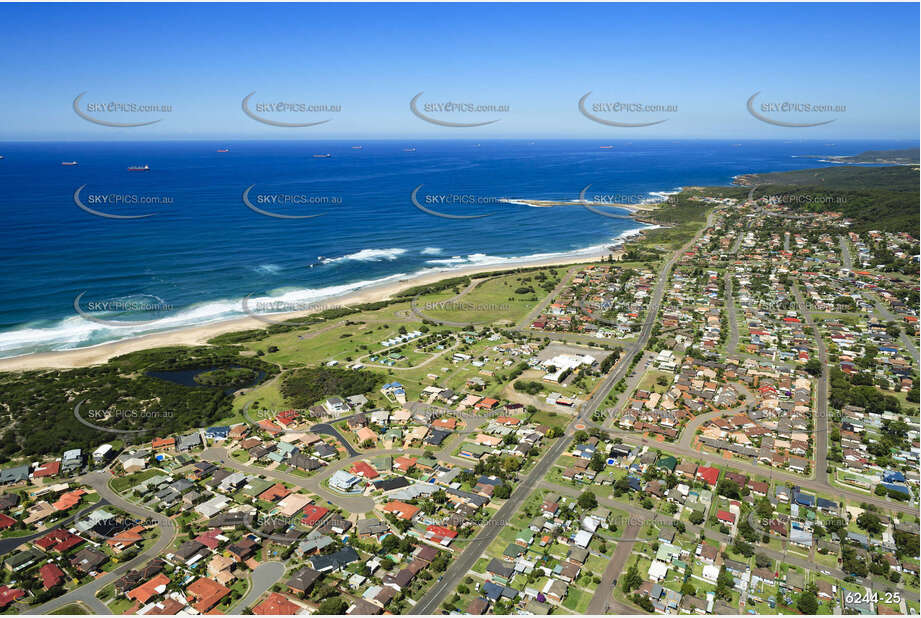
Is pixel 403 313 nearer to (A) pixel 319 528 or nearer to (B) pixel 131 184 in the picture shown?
(A) pixel 319 528

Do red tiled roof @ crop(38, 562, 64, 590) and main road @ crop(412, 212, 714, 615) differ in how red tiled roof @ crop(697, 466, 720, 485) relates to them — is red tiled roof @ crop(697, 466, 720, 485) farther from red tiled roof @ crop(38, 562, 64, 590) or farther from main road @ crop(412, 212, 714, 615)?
red tiled roof @ crop(38, 562, 64, 590)

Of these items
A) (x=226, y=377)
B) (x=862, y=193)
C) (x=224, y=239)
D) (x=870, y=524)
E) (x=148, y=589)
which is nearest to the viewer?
(x=148, y=589)

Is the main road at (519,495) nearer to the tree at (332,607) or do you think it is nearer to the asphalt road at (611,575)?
the tree at (332,607)

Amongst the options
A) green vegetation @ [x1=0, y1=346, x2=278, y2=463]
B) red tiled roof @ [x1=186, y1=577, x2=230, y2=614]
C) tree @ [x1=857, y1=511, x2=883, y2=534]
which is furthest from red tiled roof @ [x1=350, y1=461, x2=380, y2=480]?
tree @ [x1=857, y1=511, x2=883, y2=534]

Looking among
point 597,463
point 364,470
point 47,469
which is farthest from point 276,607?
point 47,469

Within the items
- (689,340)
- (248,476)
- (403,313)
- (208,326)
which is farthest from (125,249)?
(689,340)

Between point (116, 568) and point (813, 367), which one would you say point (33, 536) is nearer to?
point (116, 568)

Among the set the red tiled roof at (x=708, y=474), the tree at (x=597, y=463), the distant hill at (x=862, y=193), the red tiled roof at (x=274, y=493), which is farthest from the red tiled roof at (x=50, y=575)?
the distant hill at (x=862, y=193)
